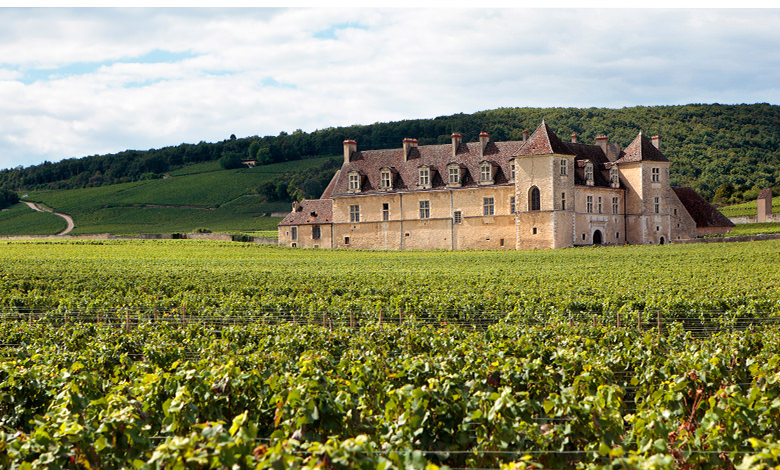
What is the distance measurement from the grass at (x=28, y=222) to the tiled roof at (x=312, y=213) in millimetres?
45270

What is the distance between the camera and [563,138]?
387 ft

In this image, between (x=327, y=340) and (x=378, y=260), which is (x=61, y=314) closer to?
(x=327, y=340)

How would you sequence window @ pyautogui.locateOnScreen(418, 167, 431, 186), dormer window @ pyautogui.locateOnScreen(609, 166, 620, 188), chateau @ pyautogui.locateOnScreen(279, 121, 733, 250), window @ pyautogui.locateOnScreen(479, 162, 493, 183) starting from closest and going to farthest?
chateau @ pyautogui.locateOnScreen(279, 121, 733, 250) → window @ pyautogui.locateOnScreen(479, 162, 493, 183) → dormer window @ pyautogui.locateOnScreen(609, 166, 620, 188) → window @ pyautogui.locateOnScreen(418, 167, 431, 186)

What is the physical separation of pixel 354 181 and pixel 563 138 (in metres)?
56.1

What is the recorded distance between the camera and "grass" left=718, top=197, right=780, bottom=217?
84.4 meters

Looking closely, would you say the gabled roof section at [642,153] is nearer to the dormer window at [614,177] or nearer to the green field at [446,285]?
the dormer window at [614,177]

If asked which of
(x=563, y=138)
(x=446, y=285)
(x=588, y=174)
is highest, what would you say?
(x=563, y=138)

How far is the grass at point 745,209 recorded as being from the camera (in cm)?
8444

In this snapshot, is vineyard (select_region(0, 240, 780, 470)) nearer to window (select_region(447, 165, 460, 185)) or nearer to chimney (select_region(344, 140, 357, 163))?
window (select_region(447, 165, 460, 185))

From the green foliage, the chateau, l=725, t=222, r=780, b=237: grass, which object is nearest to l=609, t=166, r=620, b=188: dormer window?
the chateau

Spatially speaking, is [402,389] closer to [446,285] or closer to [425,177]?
[446,285]

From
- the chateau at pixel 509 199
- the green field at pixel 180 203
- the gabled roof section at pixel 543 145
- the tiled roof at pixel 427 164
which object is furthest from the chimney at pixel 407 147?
the green field at pixel 180 203

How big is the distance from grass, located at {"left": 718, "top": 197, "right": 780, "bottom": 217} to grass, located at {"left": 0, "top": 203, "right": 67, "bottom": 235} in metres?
85.1

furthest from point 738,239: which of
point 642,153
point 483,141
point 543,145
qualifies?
point 483,141
